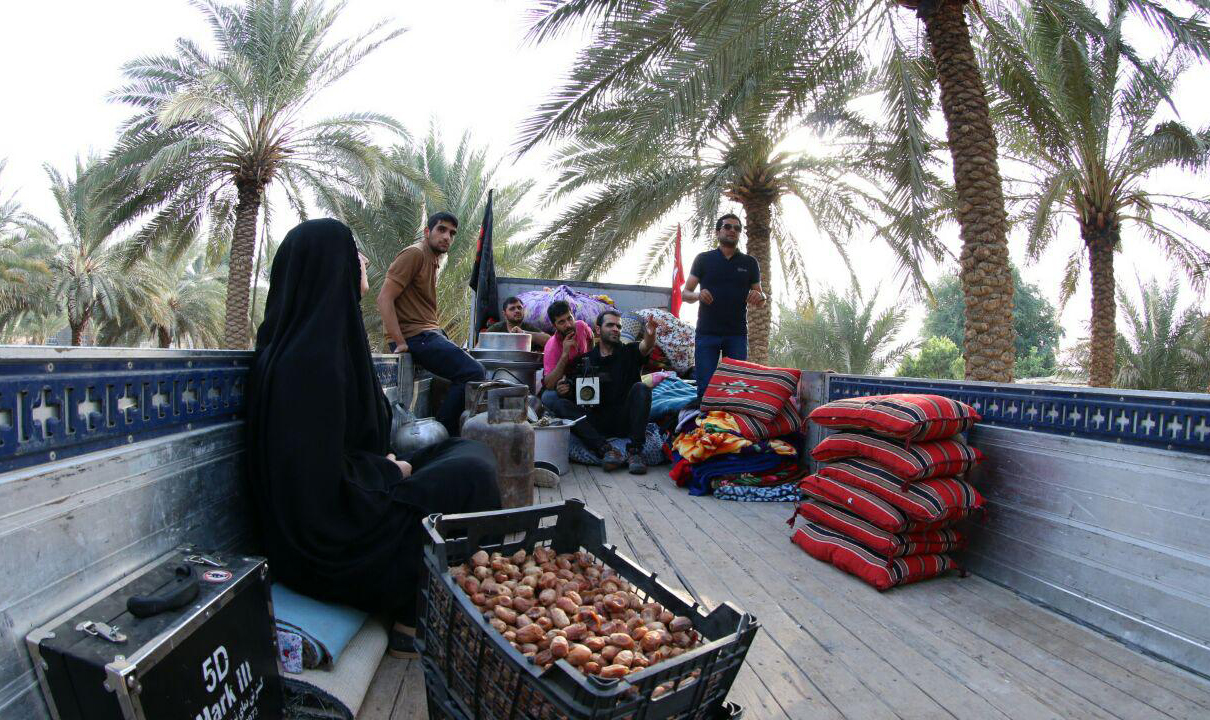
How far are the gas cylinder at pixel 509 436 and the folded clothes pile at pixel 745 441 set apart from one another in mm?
1351

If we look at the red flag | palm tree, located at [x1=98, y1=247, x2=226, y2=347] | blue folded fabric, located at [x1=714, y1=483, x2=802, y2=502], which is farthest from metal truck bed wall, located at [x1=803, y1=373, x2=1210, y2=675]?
palm tree, located at [x1=98, y1=247, x2=226, y2=347]

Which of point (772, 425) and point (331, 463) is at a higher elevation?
point (331, 463)

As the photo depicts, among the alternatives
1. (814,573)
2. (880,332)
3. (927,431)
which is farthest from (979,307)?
(880,332)

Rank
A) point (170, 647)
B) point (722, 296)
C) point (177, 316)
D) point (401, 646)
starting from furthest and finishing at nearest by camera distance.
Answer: point (177, 316)
point (722, 296)
point (401, 646)
point (170, 647)

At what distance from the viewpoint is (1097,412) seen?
2.58 m

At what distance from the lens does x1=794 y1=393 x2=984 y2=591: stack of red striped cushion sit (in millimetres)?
2846

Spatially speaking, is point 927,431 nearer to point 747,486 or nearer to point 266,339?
point 747,486

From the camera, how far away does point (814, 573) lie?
298cm

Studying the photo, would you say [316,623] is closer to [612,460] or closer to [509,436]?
[509,436]

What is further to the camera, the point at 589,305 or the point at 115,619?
the point at 589,305

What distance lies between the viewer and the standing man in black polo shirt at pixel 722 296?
5258 mm

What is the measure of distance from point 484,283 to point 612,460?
9.80 feet

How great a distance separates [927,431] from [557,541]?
1825mm

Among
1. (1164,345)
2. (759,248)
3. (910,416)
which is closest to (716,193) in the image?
(759,248)
